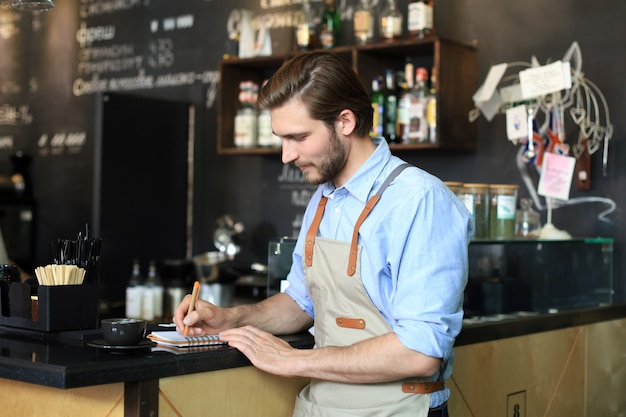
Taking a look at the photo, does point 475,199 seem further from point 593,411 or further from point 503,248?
point 593,411

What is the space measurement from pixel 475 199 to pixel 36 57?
4.04m

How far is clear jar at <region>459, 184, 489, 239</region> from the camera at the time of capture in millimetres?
3143

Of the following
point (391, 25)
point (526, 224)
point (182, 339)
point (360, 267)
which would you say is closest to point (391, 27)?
point (391, 25)

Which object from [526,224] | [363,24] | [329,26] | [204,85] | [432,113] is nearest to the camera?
[526,224]

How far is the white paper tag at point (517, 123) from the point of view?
149 inches

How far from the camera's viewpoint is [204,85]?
538 cm

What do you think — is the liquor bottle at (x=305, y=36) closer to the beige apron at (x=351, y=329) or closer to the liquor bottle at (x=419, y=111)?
the liquor bottle at (x=419, y=111)

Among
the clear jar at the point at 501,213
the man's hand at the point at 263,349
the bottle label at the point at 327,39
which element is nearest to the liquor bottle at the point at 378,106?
the bottle label at the point at 327,39

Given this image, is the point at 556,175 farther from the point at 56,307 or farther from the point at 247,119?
the point at 56,307

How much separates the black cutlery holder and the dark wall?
2.21 meters

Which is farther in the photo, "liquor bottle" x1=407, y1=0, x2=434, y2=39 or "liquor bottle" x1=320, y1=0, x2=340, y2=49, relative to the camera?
"liquor bottle" x1=320, y1=0, x2=340, y2=49

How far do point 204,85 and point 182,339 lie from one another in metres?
3.38

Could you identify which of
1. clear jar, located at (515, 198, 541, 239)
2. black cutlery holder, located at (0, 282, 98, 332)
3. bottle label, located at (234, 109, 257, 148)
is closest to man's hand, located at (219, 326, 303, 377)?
black cutlery holder, located at (0, 282, 98, 332)

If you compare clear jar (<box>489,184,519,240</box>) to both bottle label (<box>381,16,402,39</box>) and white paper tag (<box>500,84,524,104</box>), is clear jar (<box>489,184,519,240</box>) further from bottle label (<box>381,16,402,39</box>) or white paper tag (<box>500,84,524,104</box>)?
bottle label (<box>381,16,402,39</box>)
